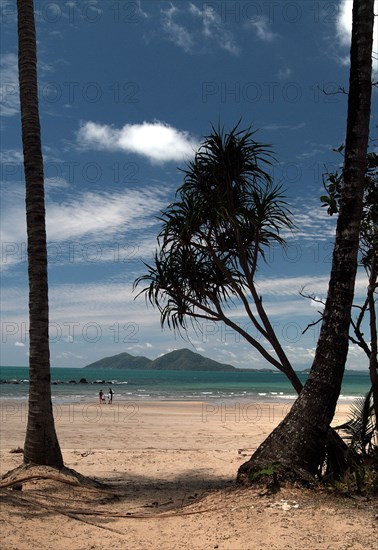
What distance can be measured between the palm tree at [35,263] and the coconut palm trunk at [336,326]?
3.47m

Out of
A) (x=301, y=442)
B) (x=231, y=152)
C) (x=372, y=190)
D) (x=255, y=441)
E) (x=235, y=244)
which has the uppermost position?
(x=231, y=152)

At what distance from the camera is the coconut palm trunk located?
6773mm

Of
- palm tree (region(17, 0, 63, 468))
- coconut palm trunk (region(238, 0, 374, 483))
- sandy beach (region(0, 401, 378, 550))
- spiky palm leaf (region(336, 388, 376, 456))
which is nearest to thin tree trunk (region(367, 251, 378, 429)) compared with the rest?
spiky palm leaf (region(336, 388, 376, 456))

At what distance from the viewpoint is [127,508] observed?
7453 mm

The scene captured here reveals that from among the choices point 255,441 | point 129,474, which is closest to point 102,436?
point 255,441

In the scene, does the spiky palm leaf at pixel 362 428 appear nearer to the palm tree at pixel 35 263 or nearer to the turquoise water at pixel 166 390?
the palm tree at pixel 35 263

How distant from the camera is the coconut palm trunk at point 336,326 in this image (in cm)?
677

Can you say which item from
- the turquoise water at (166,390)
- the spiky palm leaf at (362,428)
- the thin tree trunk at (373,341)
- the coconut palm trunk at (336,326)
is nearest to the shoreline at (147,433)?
the spiky palm leaf at (362,428)

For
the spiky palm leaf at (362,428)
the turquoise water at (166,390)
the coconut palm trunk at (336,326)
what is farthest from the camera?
the turquoise water at (166,390)

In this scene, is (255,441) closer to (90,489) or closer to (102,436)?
(102,436)

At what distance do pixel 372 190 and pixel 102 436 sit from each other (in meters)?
12.9

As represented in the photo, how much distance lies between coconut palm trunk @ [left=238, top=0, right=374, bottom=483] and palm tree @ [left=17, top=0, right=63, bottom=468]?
3.47 meters

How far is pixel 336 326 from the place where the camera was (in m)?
6.98

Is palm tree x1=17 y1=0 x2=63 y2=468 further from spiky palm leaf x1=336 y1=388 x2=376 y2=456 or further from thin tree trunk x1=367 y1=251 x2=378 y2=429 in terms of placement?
thin tree trunk x1=367 y1=251 x2=378 y2=429
